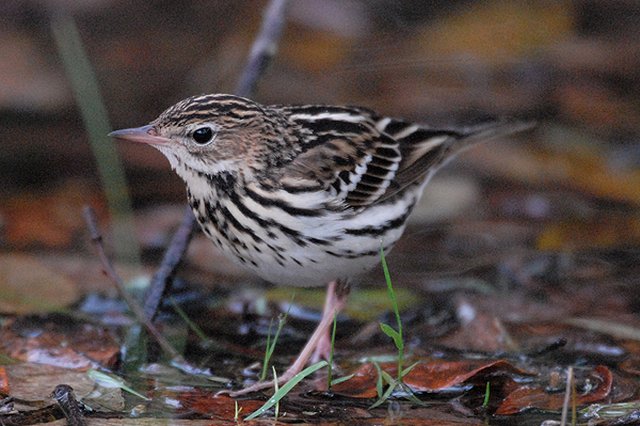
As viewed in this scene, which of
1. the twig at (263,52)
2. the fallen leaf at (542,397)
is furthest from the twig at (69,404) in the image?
the twig at (263,52)

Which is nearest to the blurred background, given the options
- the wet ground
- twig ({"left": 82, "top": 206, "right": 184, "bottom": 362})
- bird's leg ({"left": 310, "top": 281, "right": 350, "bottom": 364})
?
the wet ground

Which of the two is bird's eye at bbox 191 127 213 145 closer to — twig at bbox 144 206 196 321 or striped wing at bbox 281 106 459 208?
striped wing at bbox 281 106 459 208

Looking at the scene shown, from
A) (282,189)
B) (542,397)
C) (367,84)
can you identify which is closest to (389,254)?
(282,189)

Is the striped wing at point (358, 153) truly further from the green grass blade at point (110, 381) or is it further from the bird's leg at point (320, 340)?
the green grass blade at point (110, 381)

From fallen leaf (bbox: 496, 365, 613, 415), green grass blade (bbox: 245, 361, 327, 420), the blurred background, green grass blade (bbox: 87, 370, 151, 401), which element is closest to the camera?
green grass blade (bbox: 245, 361, 327, 420)

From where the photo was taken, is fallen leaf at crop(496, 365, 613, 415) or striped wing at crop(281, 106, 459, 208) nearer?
fallen leaf at crop(496, 365, 613, 415)

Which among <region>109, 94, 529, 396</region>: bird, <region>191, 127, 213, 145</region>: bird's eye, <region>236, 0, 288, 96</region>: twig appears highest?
<region>236, 0, 288, 96</region>: twig

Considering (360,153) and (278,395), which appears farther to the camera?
(360,153)

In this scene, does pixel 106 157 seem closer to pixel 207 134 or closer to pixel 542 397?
pixel 207 134
